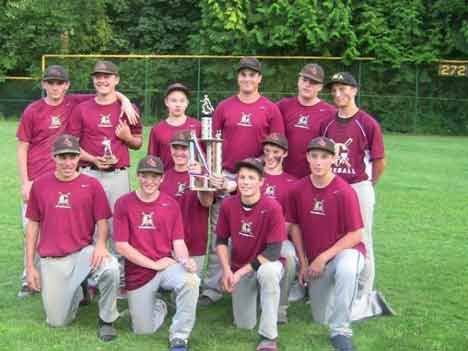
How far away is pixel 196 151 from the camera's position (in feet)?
18.5

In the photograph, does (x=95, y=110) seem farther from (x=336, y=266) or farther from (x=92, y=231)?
(x=336, y=266)

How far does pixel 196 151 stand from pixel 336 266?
1453 millimetres

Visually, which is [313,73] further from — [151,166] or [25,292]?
[25,292]

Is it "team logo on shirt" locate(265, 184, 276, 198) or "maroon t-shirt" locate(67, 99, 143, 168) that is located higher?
"maroon t-shirt" locate(67, 99, 143, 168)

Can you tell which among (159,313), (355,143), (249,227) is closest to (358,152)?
(355,143)

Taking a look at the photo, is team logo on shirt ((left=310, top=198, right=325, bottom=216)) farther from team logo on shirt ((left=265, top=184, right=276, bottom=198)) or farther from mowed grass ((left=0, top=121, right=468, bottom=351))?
mowed grass ((left=0, top=121, right=468, bottom=351))

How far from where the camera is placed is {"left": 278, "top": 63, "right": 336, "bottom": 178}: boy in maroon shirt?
6.16 metres

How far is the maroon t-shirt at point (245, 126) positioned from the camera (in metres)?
6.18

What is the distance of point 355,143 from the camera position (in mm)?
5852

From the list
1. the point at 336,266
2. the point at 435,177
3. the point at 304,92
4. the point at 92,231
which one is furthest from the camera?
the point at 435,177

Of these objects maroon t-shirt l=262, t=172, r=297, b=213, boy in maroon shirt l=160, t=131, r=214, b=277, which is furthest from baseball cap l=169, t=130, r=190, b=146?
maroon t-shirt l=262, t=172, r=297, b=213

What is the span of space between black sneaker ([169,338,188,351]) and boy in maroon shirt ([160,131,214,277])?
1225mm

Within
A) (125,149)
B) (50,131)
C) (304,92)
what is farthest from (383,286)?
(50,131)

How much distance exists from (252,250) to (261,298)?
453 mm
